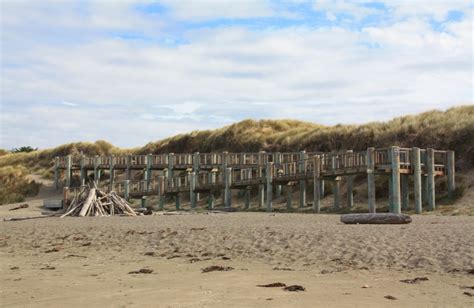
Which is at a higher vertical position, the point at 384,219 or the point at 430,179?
the point at 430,179

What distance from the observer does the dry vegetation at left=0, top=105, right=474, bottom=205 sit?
109 ft

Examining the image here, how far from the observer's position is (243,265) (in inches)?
463

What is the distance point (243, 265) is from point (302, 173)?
55.0 feet

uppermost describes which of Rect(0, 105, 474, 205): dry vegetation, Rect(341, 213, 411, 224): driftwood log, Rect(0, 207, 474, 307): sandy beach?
Rect(0, 105, 474, 205): dry vegetation

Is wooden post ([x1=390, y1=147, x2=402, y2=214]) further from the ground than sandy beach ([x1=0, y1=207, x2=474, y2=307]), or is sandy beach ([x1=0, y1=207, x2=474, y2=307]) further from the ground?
wooden post ([x1=390, y1=147, x2=402, y2=214])

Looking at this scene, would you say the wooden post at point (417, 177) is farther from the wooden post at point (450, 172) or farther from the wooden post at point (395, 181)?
the wooden post at point (450, 172)

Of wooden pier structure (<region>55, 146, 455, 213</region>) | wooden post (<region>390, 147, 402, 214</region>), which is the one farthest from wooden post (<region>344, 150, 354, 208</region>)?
wooden post (<region>390, 147, 402, 214</region>)

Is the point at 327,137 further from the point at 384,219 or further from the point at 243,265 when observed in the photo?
the point at 243,265

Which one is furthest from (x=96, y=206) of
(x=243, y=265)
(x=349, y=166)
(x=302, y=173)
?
(x=243, y=265)

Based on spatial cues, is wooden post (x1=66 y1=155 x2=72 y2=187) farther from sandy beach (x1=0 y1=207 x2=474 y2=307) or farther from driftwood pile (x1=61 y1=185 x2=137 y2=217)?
sandy beach (x1=0 y1=207 x2=474 y2=307)

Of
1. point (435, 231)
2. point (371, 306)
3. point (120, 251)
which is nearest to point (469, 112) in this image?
point (435, 231)

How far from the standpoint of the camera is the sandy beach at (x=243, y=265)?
28.0ft

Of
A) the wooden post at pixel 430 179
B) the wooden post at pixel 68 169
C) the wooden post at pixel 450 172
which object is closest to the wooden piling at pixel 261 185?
the wooden post at pixel 430 179

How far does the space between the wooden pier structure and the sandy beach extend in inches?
292
